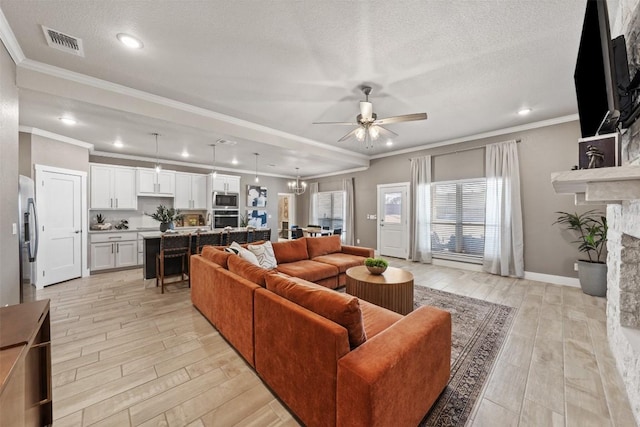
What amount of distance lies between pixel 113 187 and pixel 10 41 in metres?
3.95

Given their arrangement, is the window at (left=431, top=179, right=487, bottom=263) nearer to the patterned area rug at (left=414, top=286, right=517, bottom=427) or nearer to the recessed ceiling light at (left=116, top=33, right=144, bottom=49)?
the patterned area rug at (left=414, top=286, right=517, bottom=427)

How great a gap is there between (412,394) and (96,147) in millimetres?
7142

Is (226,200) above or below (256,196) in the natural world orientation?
below

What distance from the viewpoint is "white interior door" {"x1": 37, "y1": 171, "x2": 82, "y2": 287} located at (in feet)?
13.8

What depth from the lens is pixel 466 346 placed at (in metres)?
2.39

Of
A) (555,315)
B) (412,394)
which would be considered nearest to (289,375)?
(412,394)

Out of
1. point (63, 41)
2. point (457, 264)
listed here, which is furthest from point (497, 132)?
point (63, 41)

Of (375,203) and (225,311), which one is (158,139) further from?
(375,203)

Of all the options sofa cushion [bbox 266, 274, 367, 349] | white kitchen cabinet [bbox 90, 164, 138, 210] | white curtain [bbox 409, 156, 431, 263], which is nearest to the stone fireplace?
sofa cushion [bbox 266, 274, 367, 349]

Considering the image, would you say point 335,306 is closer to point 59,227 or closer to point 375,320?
point 375,320

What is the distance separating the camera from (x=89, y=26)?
6.81 feet

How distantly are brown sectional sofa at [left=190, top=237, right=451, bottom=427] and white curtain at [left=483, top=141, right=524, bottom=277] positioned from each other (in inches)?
155

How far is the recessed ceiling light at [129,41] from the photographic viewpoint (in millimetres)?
2189

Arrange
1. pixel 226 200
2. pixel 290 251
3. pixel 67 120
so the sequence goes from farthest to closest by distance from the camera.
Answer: pixel 226 200, pixel 290 251, pixel 67 120
